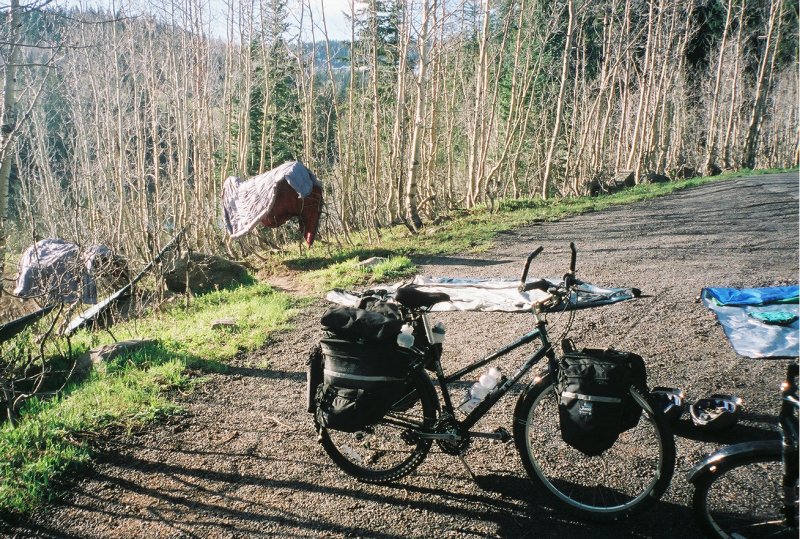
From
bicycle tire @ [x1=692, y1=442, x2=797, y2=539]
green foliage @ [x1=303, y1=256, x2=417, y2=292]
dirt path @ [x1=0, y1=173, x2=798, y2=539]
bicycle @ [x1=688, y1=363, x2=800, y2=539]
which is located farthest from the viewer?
green foliage @ [x1=303, y1=256, x2=417, y2=292]

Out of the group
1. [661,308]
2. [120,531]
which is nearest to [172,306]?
[120,531]

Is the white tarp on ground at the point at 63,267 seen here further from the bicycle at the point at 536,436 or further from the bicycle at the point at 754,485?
the bicycle at the point at 754,485

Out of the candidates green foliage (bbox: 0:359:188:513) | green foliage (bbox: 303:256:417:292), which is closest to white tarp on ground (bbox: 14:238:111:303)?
green foliage (bbox: 0:359:188:513)

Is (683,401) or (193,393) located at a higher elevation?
(683,401)

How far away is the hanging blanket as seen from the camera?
4691 mm

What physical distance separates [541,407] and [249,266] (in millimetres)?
9260

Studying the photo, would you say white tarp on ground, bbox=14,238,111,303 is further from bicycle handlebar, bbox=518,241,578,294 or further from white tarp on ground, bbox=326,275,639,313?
bicycle handlebar, bbox=518,241,578,294

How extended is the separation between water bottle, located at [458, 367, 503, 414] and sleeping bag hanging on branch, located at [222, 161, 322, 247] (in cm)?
713

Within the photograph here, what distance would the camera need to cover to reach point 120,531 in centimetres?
294

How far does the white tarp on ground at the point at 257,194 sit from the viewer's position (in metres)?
9.69

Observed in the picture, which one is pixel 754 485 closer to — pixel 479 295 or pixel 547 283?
pixel 547 283

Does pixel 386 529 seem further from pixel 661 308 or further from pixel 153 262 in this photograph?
pixel 153 262

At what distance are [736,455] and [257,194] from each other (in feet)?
29.0

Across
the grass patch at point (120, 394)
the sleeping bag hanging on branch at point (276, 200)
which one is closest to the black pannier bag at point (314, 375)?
the grass patch at point (120, 394)
